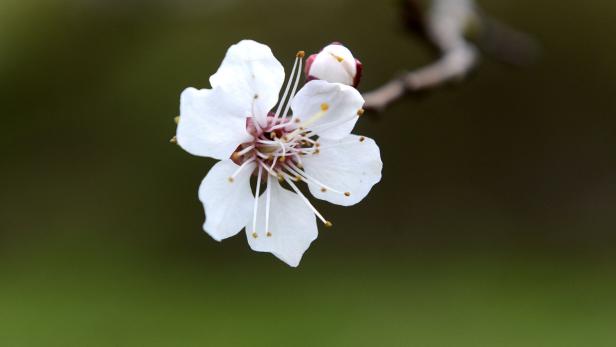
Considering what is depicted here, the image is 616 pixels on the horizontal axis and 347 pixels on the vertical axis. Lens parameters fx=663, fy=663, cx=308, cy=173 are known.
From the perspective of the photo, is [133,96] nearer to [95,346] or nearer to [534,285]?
[95,346]

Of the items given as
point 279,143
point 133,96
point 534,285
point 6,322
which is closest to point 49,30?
point 133,96

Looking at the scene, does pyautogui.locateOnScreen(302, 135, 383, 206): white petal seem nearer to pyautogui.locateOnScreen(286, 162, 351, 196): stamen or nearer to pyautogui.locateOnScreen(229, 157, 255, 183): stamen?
pyautogui.locateOnScreen(286, 162, 351, 196): stamen

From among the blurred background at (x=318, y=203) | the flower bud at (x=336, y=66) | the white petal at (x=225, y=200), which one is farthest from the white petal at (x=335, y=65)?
the blurred background at (x=318, y=203)

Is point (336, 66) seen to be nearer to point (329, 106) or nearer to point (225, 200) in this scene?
point (329, 106)

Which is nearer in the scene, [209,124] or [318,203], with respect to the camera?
[209,124]

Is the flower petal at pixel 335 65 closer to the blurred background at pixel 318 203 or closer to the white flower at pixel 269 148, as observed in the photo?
the white flower at pixel 269 148

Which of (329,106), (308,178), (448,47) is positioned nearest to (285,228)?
(308,178)

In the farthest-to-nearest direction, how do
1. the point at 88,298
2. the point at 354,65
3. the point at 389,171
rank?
1. the point at 389,171
2. the point at 88,298
3. the point at 354,65
